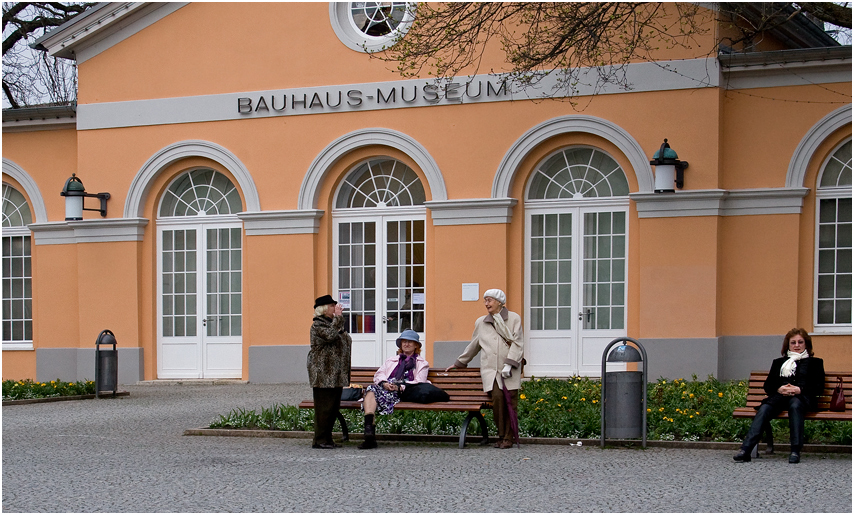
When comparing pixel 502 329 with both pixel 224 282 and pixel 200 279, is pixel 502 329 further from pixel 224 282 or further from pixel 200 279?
pixel 200 279

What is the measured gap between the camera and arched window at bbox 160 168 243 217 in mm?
17734

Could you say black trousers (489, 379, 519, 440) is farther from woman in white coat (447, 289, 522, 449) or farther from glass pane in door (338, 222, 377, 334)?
glass pane in door (338, 222, 377, 334)

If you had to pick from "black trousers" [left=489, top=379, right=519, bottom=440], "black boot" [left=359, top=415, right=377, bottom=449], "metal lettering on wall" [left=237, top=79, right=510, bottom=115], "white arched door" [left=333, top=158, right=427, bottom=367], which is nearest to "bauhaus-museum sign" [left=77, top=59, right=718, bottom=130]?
"metal lettering on wall" [left=237, top=79, right=510, bottom=115]

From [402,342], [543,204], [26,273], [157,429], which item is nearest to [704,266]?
[543,204]

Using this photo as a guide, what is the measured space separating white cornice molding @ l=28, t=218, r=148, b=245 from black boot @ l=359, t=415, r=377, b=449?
361 inches

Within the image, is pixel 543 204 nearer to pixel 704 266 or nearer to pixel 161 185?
pixel 704 266

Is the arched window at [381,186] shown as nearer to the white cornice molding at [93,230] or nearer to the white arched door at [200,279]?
the white arched door at [200,279]

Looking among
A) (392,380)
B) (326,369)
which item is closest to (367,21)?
(392,380)

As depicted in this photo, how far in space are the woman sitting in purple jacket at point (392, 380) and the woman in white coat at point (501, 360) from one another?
0.69 metres

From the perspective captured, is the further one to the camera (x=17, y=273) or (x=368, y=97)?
(x=17, y=273)

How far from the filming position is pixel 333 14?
666 inches

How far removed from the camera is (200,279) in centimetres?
1777

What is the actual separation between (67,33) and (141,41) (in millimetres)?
1263

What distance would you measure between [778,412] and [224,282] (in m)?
10.7
